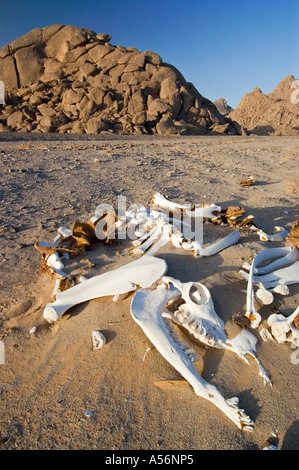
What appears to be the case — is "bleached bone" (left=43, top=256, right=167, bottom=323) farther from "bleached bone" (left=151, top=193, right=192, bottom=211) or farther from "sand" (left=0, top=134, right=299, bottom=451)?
"bleached bone" (left=151, top=193, right=192, bottom=211)

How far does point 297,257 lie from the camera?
2.71 metres

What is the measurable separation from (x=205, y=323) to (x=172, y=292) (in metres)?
0.29

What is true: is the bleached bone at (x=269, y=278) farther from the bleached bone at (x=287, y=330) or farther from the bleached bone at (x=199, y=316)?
the bleached bone at (x=199, y=316)

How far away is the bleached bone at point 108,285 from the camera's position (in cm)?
212

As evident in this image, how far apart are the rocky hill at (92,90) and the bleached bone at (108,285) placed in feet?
49.8

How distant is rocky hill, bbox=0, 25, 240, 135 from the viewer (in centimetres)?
1816

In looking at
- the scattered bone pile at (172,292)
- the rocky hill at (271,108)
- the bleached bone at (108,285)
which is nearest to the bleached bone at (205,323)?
the scattered bone pile at (172,292)

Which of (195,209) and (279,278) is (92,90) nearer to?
(195,209)

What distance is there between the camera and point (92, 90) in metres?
20.0

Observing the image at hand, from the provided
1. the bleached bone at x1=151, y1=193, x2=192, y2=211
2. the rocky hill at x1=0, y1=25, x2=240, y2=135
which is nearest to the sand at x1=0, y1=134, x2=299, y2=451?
the bleached bone at x1=151, y1=193, x2=192, y2=211
